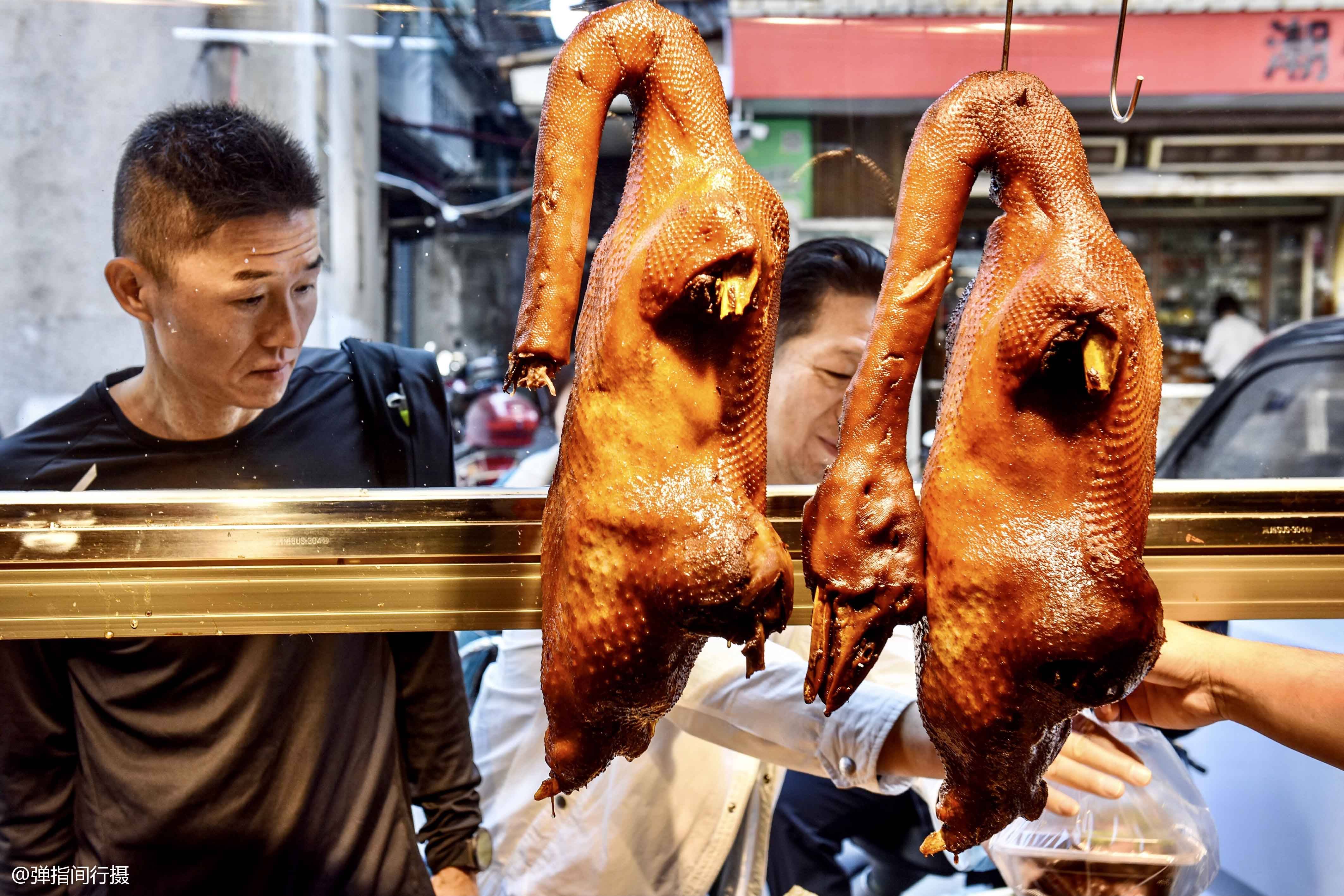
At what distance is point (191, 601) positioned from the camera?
121 centimetres

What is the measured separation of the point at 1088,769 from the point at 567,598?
37.8 inches

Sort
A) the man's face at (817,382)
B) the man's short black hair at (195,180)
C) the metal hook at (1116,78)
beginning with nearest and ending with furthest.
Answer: the metal hook at (1116,78), the man's short black hair at (195,180), the man's face at (817,382)

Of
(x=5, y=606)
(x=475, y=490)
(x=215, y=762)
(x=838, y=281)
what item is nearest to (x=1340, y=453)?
(x=838, y=281)

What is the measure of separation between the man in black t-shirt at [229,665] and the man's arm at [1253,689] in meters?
1.22

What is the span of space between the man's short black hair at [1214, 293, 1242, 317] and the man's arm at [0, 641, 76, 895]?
301 inches

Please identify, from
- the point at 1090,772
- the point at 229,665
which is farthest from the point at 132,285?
the point at 1090,772

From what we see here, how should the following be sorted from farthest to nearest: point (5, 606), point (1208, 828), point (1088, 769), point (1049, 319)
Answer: point (1208, 828), point (1088, 769), point (5, 606), point (1049, 319)

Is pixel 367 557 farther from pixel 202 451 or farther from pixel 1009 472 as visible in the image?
pixel 1009 472

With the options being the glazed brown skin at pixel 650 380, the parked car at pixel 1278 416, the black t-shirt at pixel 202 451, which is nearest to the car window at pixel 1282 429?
the parked car at pixel 1278 416

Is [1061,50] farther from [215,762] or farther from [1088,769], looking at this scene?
[215,762]

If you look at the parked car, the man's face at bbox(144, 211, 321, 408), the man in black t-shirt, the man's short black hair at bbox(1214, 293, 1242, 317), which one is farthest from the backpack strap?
the man's short black hair at bbox(1214, 293, 1242, 317)

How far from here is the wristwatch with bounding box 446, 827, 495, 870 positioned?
1821 mm

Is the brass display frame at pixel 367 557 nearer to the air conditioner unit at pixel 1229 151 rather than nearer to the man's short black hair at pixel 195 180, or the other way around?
the man's short black hair at pixel 195 180

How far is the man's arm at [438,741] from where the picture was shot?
1.81m
